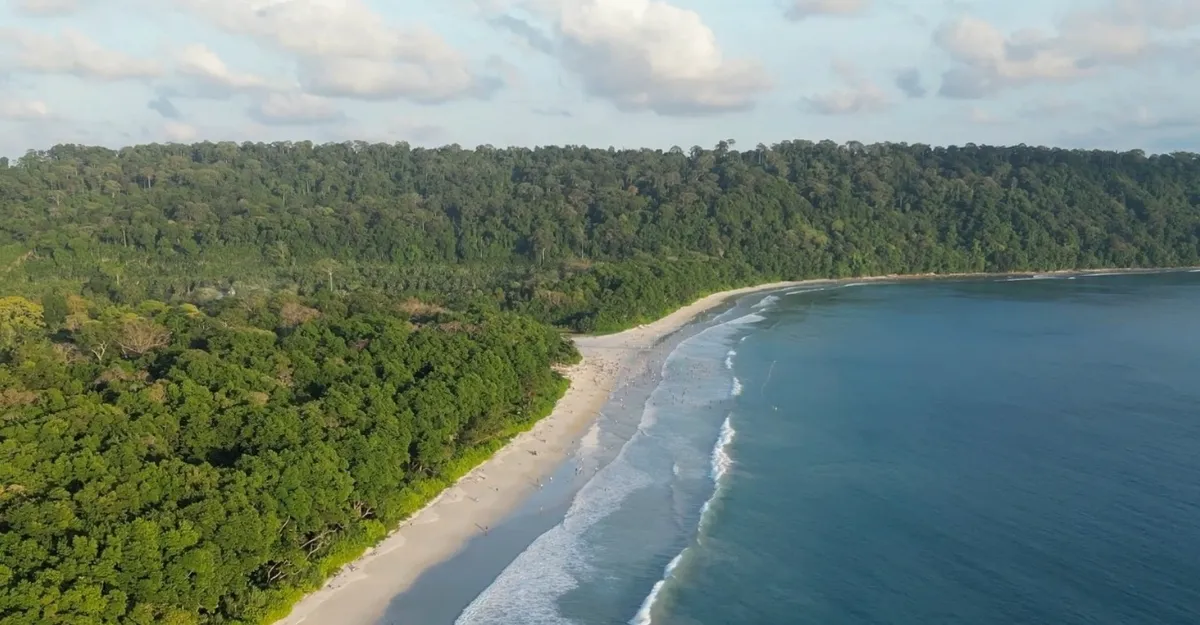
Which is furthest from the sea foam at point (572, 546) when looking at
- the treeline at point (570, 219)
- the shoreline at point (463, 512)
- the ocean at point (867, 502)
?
the treeline at point (570, 219)

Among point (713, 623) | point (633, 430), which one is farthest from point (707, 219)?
point (713, 623)

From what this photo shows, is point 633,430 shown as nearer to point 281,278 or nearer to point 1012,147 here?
point 281,278

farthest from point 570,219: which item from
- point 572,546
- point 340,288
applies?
point 572,546

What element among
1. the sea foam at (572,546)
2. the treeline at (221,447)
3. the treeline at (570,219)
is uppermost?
the treeline at (570,219)

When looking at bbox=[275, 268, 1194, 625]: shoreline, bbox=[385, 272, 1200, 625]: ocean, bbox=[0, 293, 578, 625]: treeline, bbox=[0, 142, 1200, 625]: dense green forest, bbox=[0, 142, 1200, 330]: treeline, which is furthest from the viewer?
bbox=[0, 142, 1200, 330]: treeline

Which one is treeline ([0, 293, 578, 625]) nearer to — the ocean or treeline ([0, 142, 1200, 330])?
the ocean

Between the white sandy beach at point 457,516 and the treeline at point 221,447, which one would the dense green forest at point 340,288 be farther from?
the white sandy beach at point 457,516

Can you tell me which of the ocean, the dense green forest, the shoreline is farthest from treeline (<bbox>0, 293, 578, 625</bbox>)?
the ocean
